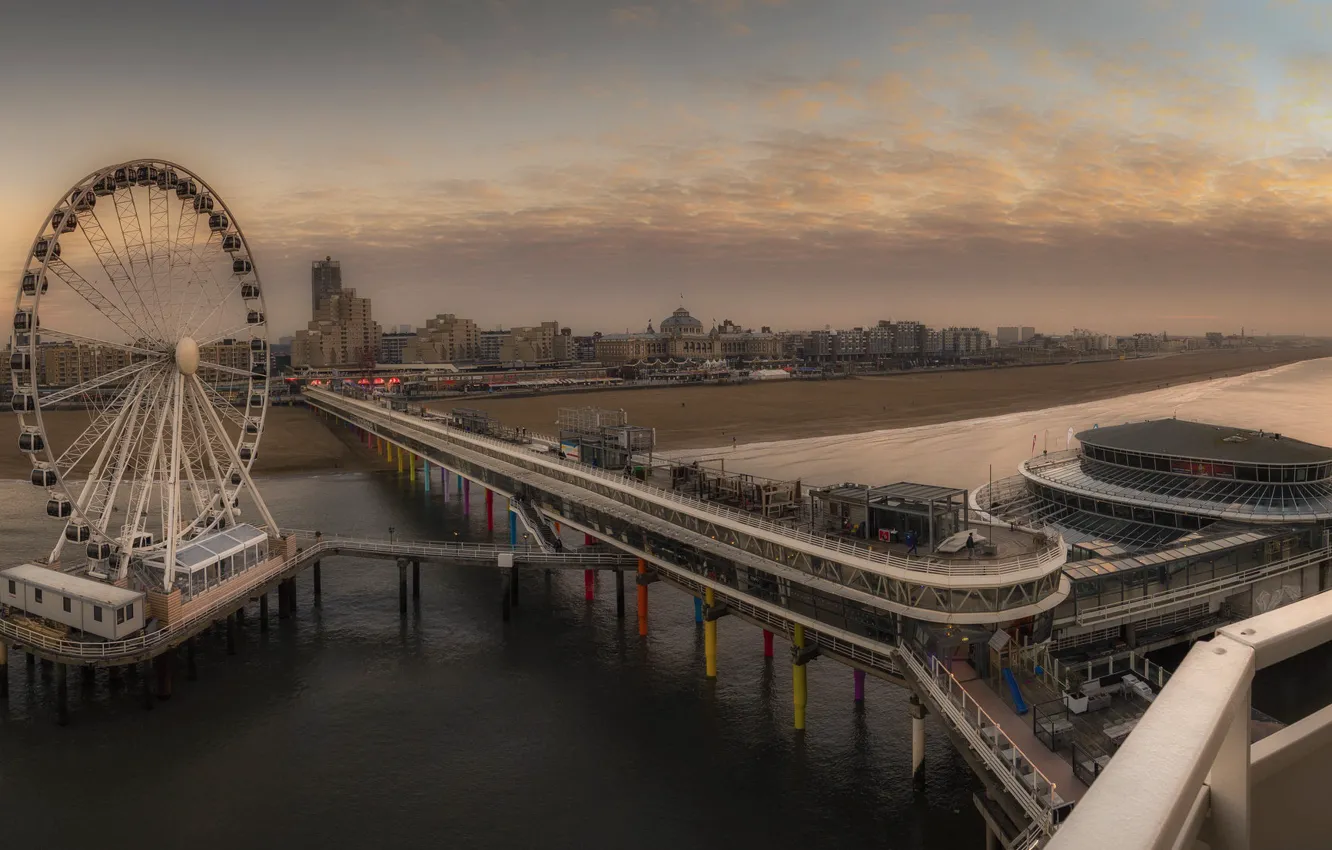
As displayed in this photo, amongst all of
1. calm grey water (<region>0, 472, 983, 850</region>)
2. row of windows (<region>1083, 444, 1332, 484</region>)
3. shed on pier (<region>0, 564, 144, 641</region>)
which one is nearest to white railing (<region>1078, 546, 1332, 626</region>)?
row of windows (<region>1083, 444, 1332, 484</region>)

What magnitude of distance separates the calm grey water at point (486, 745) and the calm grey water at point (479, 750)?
91 millimetres

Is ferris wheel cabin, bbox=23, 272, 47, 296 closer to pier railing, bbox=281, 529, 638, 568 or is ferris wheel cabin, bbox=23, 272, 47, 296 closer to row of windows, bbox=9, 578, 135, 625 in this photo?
row of windows, bbox=9, 578, 135, 625

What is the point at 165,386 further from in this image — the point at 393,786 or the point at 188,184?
the point at 393,786

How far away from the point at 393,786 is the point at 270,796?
371 cm

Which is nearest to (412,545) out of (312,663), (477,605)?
(477,605)

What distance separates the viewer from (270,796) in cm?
2827

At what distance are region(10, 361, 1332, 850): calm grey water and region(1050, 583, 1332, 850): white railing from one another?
24.2 meters

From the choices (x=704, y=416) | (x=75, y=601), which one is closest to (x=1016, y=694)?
(x=75, y=601)

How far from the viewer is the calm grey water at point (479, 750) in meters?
26.3

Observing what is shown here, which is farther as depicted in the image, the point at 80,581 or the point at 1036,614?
the point at 80,581

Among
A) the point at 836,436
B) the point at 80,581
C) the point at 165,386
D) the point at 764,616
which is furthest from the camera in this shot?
the point at 836,436

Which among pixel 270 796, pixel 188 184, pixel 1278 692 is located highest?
pixel 188 184

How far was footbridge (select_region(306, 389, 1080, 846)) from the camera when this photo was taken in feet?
73.5

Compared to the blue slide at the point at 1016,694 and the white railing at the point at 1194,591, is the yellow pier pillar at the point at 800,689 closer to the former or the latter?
the blue slide at the point at 1016,694
